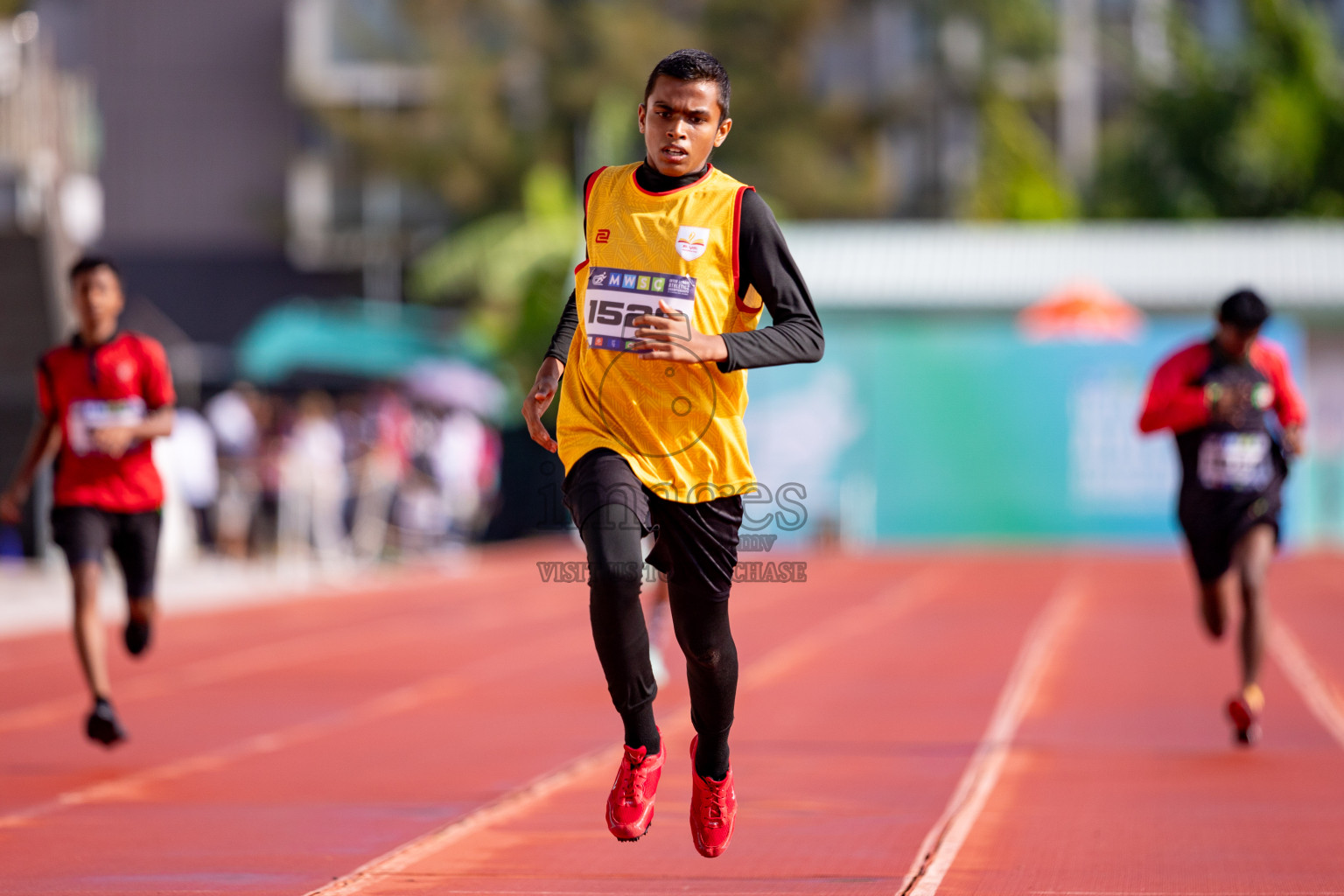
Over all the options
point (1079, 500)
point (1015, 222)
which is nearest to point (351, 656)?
point (1079, 500)

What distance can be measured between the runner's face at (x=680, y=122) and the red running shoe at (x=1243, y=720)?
472 centimetres

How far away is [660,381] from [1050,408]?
25.5m

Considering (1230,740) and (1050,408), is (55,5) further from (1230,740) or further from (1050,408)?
(1230,740)

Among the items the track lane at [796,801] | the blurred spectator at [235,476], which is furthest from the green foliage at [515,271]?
the track lane at [796,801]

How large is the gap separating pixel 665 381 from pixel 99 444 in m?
4.16

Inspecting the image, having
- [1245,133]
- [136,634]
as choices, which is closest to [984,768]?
[136,634]

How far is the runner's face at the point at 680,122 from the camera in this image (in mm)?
5219

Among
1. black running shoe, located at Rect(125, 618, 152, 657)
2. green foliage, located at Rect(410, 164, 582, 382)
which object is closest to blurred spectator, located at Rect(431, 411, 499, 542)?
green foliage, located at Rect(410, 164, 582, 382)

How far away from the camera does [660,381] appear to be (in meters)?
5.23

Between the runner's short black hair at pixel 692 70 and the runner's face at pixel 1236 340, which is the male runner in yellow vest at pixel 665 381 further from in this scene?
the runner's face at pixel 1236 340

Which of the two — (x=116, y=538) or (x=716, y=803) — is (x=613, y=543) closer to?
(x=716, y=803)

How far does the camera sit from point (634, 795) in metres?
5.32

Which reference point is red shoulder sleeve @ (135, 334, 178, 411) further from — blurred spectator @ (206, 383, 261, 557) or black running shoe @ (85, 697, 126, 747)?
blurred spectator @ (206, 383, 261, 557)

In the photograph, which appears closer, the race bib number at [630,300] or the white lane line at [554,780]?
the race bib number at [630,300]
